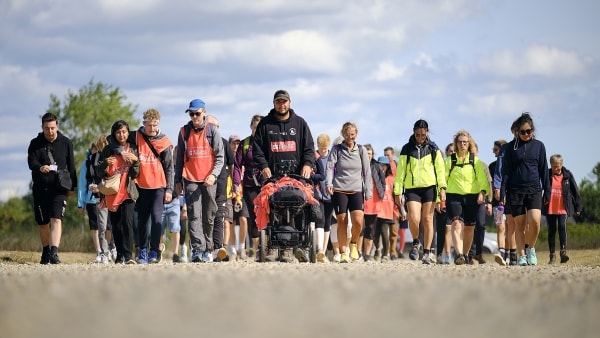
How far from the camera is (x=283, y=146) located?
57.7ft

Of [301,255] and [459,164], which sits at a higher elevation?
[459,164]

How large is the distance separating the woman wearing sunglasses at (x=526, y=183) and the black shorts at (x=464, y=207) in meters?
1.53

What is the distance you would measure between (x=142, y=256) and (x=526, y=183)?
6299mm

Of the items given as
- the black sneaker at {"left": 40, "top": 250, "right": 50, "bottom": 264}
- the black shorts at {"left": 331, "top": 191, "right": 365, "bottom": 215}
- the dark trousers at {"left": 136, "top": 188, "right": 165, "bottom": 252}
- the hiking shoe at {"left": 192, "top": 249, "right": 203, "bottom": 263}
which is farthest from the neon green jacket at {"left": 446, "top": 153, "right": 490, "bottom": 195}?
the black sneaker at {"left": 40, "top": 250, "right": 50, "bottom": 264}

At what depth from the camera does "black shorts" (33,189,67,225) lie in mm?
18609

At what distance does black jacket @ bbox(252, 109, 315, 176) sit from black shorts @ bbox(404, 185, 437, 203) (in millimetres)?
2505

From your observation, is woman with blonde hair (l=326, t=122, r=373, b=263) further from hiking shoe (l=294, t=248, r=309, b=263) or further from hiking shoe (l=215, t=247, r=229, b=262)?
hiking shoe (l=215, t=247, r=229, b=262)

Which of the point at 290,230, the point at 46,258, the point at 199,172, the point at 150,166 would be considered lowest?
the point at 46,258

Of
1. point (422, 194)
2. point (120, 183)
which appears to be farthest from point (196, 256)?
point (422, 194)

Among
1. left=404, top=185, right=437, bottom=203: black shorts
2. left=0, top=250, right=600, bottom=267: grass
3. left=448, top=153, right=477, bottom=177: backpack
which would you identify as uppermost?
left=448, top=153, right=477, bottom=177: backpack

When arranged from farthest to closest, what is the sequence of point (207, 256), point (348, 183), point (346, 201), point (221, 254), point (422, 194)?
point (346, 201) < point (348, 183) < point (422, 194) < point (221, 254) < point (207, 256)

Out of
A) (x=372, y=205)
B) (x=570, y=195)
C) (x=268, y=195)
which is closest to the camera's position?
(x=268, y=195)

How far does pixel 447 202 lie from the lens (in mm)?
20594

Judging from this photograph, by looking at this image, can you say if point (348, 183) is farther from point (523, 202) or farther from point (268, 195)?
point (523, 202)
